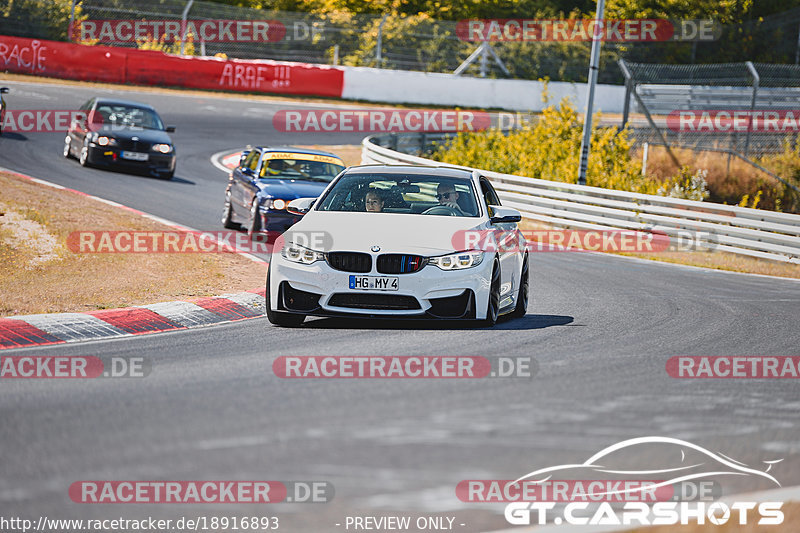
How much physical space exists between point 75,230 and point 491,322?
809 cm

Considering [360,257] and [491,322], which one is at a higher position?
[360,257]

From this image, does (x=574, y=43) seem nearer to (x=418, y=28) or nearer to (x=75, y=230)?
(x=418, y=28)

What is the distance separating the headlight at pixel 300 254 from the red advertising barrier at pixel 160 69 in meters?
32.4

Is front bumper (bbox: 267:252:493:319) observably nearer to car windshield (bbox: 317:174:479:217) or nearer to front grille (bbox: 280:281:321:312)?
front grille (bbox: 280:281:321:312)

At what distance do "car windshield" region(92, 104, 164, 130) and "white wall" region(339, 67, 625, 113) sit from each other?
19.3 m

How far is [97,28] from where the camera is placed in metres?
40.7

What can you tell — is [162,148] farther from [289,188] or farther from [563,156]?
[563,156]

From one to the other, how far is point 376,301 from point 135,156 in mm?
16187

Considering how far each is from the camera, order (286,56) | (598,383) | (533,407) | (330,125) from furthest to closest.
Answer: (286,56), (330,125), (598,383), (533,407)

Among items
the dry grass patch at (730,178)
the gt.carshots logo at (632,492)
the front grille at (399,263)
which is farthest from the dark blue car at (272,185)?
the dry grass patch at (730,178)

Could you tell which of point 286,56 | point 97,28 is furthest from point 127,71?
point 286,56

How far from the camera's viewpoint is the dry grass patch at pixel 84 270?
1127 cm

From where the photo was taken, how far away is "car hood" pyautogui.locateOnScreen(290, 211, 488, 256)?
30.1 ft

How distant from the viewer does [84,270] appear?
42.7 feet
